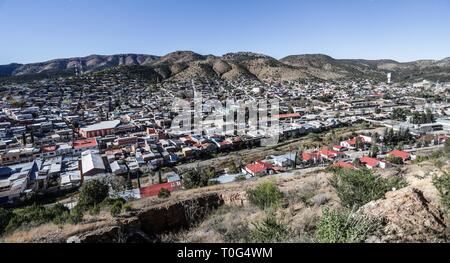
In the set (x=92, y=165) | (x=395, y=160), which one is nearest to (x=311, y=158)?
(x=395, y=160)

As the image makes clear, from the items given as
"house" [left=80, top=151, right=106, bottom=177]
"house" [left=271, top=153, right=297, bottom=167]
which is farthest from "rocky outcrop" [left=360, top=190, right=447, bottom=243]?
"house" [left=80, top=151, right=106, bottom=177]

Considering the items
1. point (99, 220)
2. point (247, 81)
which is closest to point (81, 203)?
point (99, 220)

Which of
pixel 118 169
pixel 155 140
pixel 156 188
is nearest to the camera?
pixel 156 188

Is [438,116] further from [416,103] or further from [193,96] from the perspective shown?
[193,96]

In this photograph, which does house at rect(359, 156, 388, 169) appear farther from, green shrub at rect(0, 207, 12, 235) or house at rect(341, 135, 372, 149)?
green shrub at rect(0, 207, 12, 235)

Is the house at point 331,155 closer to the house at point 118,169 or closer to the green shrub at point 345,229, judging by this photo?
the house at point 118,169

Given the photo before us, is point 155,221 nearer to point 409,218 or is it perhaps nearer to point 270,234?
point 270,234
